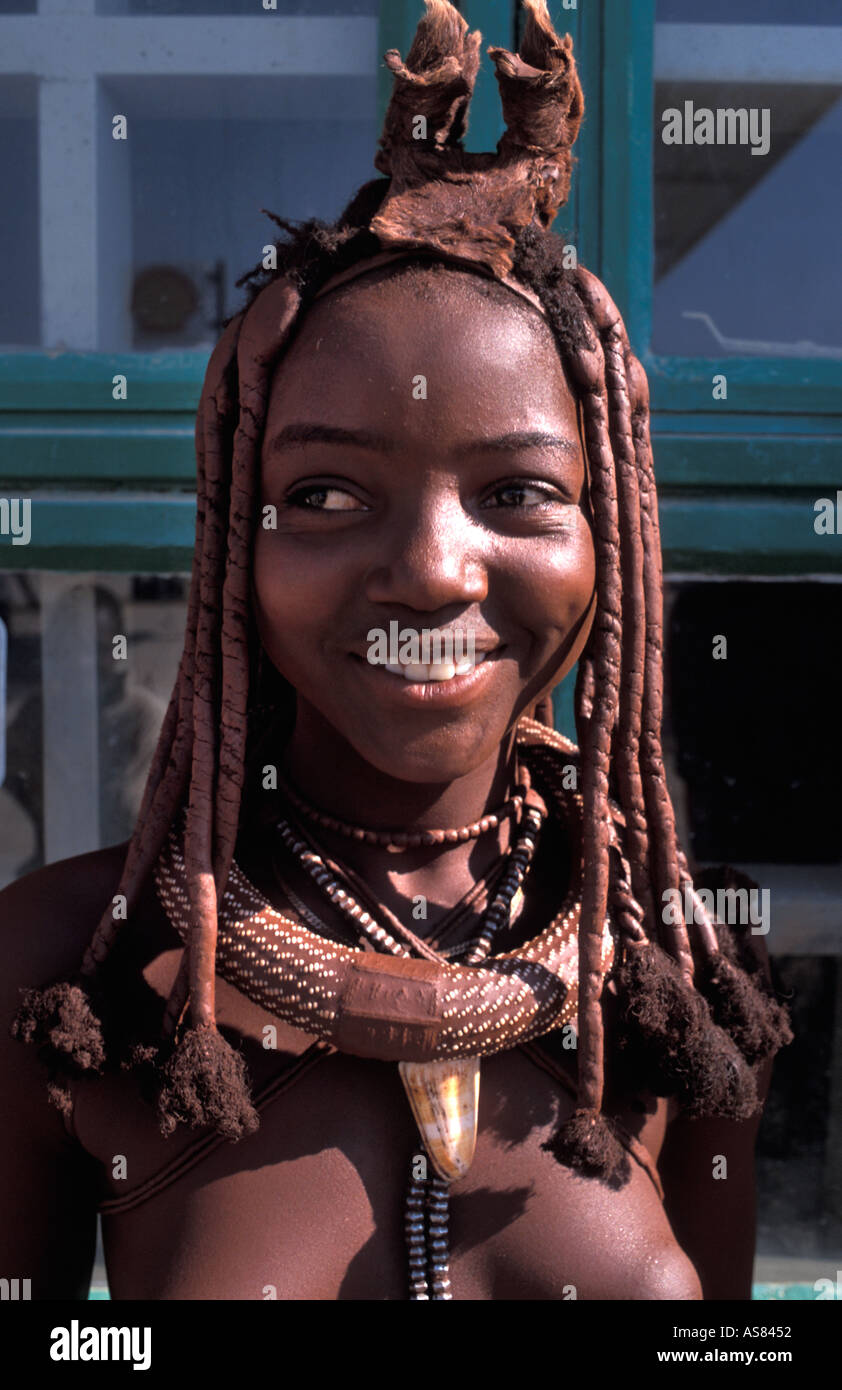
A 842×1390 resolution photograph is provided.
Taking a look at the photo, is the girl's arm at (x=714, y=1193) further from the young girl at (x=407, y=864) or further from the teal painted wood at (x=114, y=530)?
the teal painted wood at (x=114, y=530)

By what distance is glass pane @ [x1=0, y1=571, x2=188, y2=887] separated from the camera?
6.77ft

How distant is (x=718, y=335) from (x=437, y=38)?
923 mm

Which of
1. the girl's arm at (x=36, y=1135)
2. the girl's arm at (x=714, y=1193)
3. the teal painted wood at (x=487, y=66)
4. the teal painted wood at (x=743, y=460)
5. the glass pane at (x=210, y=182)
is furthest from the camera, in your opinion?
the glass pane at (x=210, y=182)

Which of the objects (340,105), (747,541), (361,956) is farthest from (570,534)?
(340,105)

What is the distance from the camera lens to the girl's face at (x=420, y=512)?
1.15 metres

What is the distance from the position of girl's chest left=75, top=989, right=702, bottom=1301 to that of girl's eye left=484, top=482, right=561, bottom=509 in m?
0.56

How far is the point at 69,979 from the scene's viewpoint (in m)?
1.27

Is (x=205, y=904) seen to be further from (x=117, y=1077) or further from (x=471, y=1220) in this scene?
(x=471, y=1220)

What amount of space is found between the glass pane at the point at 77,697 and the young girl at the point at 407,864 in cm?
73

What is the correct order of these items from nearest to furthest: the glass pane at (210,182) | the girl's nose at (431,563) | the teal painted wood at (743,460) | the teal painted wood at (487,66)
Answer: the girl's nose at (431,563) < the teal painted wood at (487,66) < the teal painted wood at (743,460) < the glass pane at (210,182)

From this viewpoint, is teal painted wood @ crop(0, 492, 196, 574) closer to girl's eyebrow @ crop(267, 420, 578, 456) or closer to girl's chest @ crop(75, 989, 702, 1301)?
girl's eyebrow @ crop(267, 420, 578, 456)

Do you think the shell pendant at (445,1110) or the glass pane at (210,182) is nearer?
the shell pendant at (445,1110)

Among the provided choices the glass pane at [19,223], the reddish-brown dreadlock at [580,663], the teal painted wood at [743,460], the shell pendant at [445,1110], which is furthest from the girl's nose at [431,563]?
the glass pane at [19,223]

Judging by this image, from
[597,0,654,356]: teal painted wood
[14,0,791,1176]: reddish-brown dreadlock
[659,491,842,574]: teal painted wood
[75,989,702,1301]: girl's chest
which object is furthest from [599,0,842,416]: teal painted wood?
[75,989,702,1301]: girl's chest
